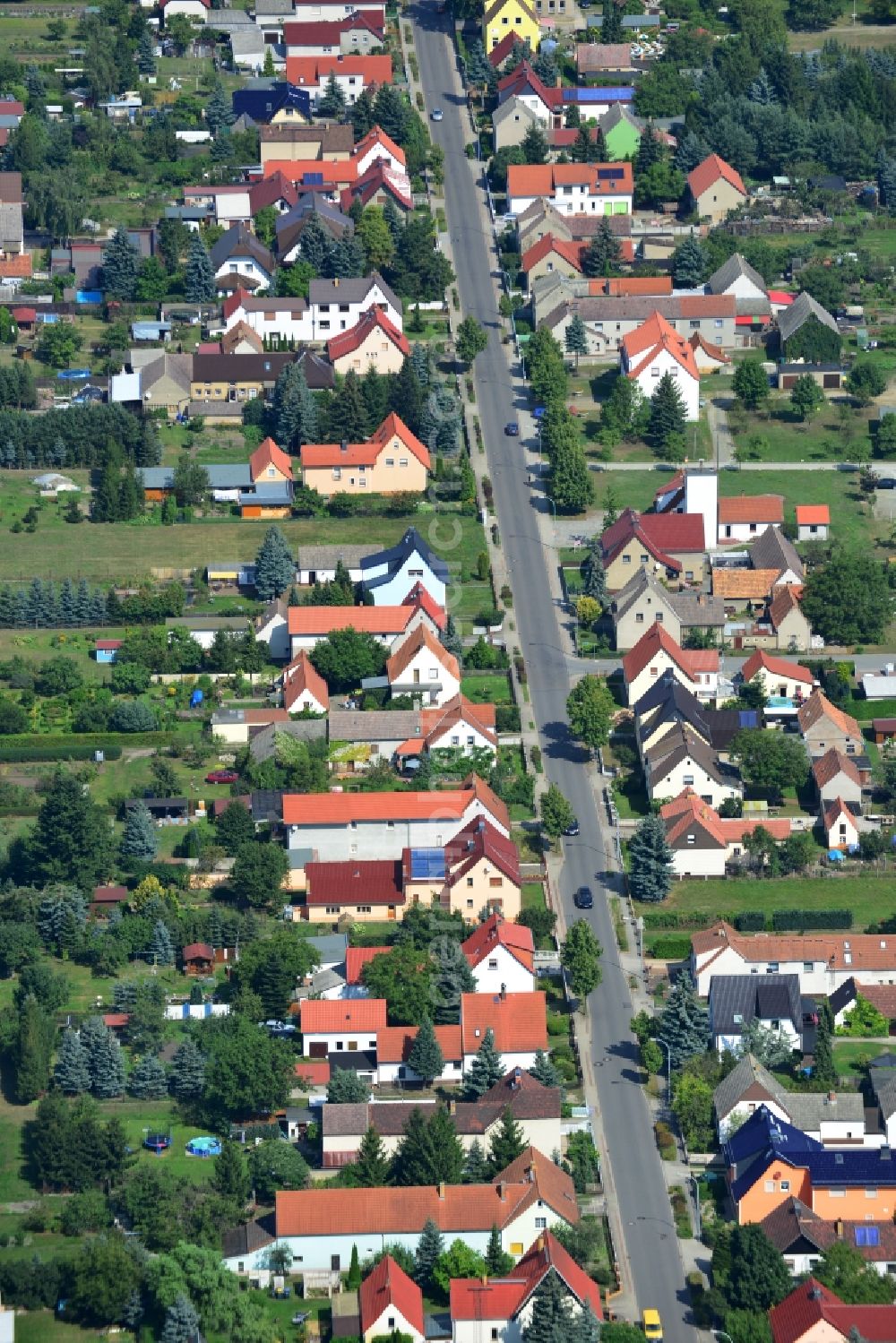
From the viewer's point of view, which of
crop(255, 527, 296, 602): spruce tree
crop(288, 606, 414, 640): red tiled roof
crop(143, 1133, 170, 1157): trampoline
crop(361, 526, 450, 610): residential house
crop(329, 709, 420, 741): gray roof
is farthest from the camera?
crop(255, 527, 296, 602): spruce tree

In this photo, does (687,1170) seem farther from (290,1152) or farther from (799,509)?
(799,509)

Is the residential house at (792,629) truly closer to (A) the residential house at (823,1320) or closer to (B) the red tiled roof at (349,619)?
(B) the red tiled roof at (349,619)

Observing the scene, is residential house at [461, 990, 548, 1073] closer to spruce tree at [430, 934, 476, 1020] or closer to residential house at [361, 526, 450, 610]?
spruce tree at [430, 934, 476, 1020]

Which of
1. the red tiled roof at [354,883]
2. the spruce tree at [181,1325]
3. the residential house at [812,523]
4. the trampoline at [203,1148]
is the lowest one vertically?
the residential house at [812,523]

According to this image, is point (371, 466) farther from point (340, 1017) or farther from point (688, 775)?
point (340, 1017)

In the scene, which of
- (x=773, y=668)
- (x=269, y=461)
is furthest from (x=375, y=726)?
(x=269, y=461)

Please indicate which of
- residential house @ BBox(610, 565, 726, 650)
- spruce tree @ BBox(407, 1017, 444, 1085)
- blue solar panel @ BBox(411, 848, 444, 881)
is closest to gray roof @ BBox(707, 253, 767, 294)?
residential house @ BBox(610, 565, 726, 650)

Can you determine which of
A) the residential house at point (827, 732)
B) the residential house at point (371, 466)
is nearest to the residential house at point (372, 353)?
the residential house at point (371, 466)
